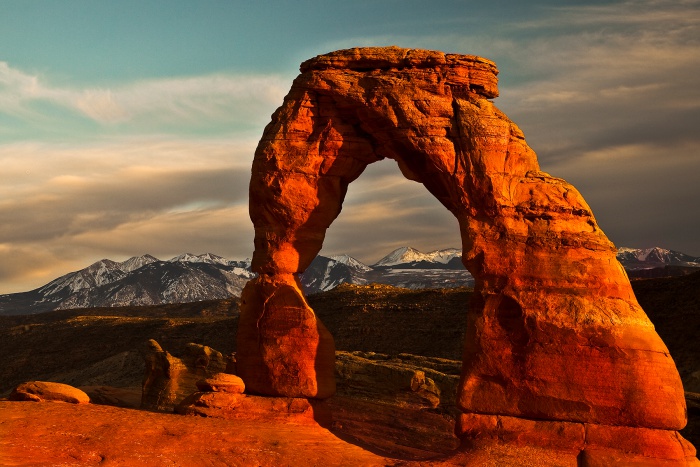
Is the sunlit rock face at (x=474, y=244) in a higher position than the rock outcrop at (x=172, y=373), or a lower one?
higher

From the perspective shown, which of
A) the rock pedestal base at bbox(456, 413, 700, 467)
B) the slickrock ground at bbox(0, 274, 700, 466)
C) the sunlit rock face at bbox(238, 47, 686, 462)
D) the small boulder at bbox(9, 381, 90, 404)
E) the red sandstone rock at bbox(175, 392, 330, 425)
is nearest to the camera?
the slickrock ground at bbox(0, 274, 700, 466)

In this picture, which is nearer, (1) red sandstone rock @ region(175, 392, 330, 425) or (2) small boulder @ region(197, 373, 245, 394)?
(1) red sandstone rock @ region(175, 392, 330, 425)

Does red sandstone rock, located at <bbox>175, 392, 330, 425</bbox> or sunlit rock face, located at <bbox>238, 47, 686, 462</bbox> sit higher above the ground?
sunlit rock face, located at <bbox>238, 47, 686, 462</bbox>

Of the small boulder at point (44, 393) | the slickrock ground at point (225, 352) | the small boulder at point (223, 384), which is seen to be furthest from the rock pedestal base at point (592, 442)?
the small boulder at point (44, 393)

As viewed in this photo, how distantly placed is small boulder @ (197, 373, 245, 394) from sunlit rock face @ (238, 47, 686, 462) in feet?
2.33

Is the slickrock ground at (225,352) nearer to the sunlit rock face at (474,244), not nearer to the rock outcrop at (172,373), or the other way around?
the rock outcrop at (172,373)

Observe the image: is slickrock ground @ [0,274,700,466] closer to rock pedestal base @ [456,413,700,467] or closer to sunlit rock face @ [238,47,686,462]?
rock pedestal base @ [456,413,700,467]

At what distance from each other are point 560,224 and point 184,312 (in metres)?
107

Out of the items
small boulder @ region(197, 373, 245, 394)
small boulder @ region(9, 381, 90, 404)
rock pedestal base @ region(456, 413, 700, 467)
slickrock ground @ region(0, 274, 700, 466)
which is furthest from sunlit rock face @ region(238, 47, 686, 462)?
small boulder @ region(9, 381, 90, 404)

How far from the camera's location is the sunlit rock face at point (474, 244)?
1054 inches

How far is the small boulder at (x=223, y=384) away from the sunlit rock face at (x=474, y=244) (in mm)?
711

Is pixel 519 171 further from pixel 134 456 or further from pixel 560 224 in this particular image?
pixel 134 456

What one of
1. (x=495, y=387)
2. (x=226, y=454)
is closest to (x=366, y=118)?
(x=495, y=387)

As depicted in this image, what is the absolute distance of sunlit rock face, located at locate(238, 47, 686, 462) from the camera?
2677cm
